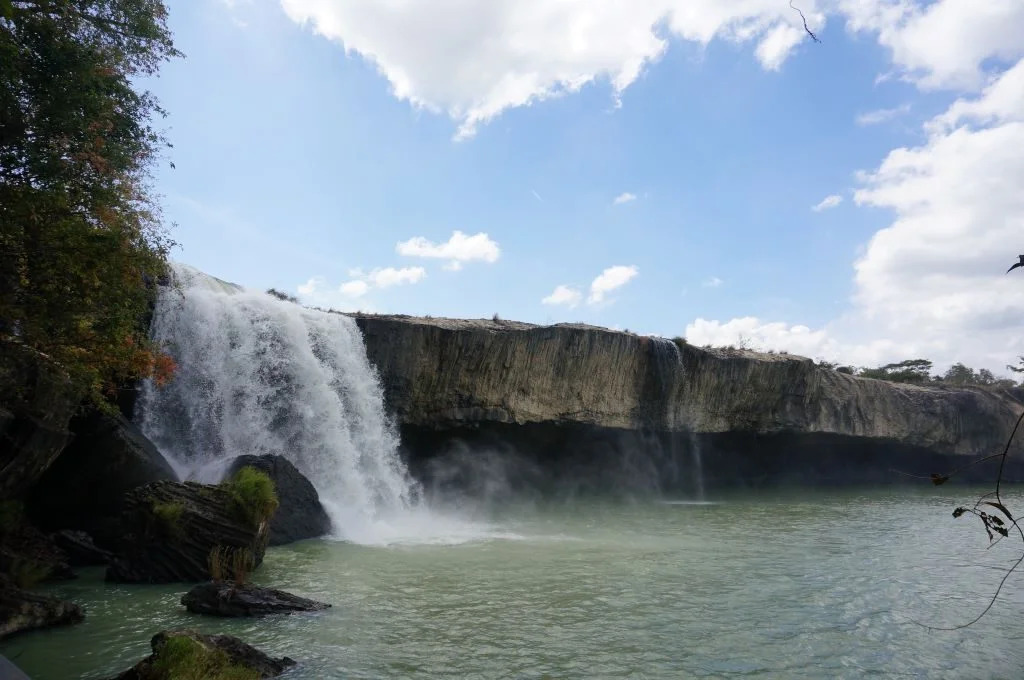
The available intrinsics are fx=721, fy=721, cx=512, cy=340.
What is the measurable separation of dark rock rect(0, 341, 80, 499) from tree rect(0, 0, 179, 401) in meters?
1.52

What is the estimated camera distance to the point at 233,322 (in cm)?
1834

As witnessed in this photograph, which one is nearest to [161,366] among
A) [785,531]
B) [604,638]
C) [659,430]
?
[604,638]

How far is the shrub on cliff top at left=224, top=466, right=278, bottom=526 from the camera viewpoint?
11.4 m

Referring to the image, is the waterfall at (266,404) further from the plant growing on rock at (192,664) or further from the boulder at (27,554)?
the plant growing on rock at (192,664)

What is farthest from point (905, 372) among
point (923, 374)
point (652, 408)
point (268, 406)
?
point (268, 406)

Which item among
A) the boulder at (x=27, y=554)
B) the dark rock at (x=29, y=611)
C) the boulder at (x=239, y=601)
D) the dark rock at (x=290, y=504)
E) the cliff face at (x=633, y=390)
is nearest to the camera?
the dark rock at (x=29, y=611)

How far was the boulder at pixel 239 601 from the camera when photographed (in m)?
8.71

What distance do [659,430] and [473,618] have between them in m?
22.3

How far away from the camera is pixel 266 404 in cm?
1794

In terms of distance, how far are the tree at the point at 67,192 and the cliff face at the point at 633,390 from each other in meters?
12.8

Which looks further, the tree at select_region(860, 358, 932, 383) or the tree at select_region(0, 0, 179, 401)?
the tree at select_region(860, 358, 932, 383)

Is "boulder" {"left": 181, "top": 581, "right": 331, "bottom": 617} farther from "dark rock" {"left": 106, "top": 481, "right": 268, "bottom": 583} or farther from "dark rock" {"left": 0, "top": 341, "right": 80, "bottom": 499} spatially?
"dark rock" {"left": 0, "top": 341, "right": 80, "bottom": 499}

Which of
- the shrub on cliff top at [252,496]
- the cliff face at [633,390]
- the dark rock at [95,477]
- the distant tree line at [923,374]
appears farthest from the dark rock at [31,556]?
the distant tree line at [923,374]

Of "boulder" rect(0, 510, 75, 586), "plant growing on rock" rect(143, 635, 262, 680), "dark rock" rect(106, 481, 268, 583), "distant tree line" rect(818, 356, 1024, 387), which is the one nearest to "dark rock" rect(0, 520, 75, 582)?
"boulder" rect(0, 510, 75, 586)
